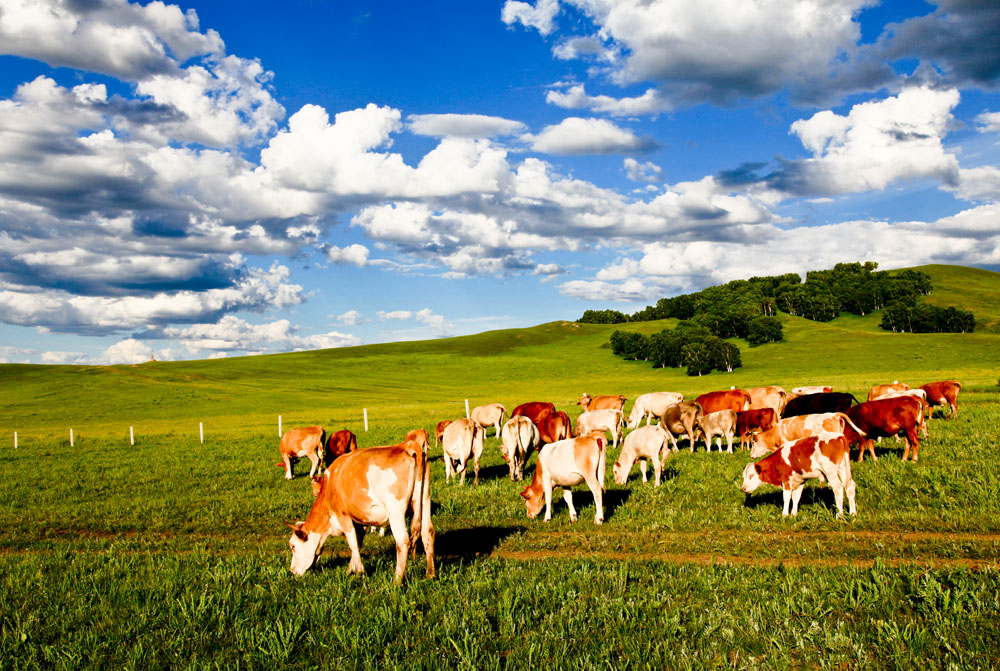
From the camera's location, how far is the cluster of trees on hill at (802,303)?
4213 inches

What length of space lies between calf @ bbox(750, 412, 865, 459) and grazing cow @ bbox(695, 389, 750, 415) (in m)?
10.1

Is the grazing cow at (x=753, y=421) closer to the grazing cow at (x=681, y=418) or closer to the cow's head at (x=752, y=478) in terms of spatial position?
the grazing cow at (x=681, y=418)

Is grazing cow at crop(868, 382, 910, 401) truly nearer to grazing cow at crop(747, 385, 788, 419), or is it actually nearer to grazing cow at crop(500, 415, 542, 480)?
grazing cow at crop(747, 385, 788, 419)

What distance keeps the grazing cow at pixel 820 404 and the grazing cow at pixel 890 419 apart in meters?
2.73

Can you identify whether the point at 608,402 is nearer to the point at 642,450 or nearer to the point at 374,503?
the point at 642,450

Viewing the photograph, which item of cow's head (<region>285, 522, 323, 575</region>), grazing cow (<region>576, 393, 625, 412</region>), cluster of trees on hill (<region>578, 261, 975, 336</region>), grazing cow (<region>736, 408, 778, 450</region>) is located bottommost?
grazing cow (<region>736, 408, 778, 450</region>)

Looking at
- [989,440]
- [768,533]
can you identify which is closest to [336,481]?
[768,533]

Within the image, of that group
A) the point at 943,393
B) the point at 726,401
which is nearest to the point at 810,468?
the point at 726,401

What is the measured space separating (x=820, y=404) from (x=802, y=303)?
125674 mm

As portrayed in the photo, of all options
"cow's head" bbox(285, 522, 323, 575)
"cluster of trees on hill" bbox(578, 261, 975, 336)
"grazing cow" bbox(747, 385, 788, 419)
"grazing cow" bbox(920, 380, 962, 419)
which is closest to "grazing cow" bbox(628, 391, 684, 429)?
"grazing cow" bbox(747, 385, 788, 419)

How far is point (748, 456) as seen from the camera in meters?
18.9

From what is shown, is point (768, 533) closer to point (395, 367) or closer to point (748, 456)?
point (748, 456)

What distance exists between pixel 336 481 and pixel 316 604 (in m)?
2.05

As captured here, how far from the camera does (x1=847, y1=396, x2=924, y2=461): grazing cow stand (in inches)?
624
